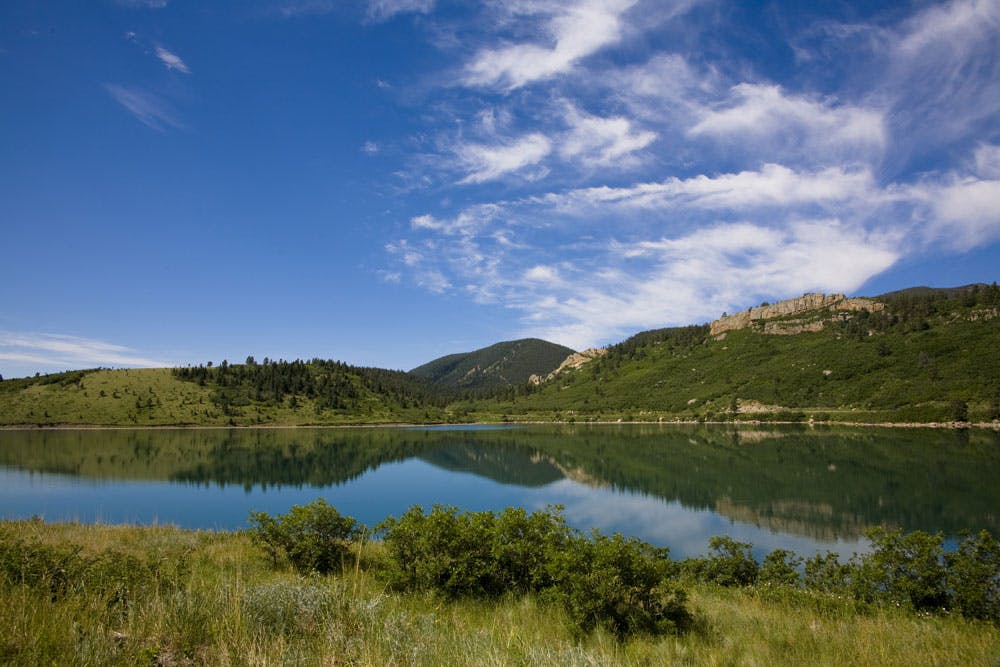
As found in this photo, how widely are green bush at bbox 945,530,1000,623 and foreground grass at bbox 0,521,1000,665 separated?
2.83ft

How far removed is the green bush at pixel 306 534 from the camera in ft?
44.6

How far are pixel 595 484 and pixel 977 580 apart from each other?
1678 inches

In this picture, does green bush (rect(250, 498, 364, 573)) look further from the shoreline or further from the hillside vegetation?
the hillside vegetation

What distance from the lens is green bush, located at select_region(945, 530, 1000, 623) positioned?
36.9 feet

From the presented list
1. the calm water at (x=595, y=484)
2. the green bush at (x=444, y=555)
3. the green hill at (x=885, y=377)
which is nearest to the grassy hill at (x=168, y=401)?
the calm water at (x=595, y=484)

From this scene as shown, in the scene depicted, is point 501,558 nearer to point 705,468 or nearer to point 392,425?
point 705,468

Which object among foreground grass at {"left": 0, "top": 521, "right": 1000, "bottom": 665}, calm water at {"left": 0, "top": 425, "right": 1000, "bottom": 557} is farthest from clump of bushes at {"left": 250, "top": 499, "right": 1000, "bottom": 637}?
calm water at {"left": 0, "top": 425, "right": 1000, "bottom": 557}

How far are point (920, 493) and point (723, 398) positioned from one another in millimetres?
146032

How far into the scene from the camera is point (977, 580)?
11672 mm

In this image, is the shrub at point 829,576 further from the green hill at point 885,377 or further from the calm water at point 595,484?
the green hill at point 885,377

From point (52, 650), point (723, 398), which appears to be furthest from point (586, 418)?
point (52, 650)

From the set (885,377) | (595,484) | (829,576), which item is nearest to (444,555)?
(829,576)

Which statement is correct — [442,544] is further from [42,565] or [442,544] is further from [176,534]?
[176,534]

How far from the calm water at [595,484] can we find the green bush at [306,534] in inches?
489
